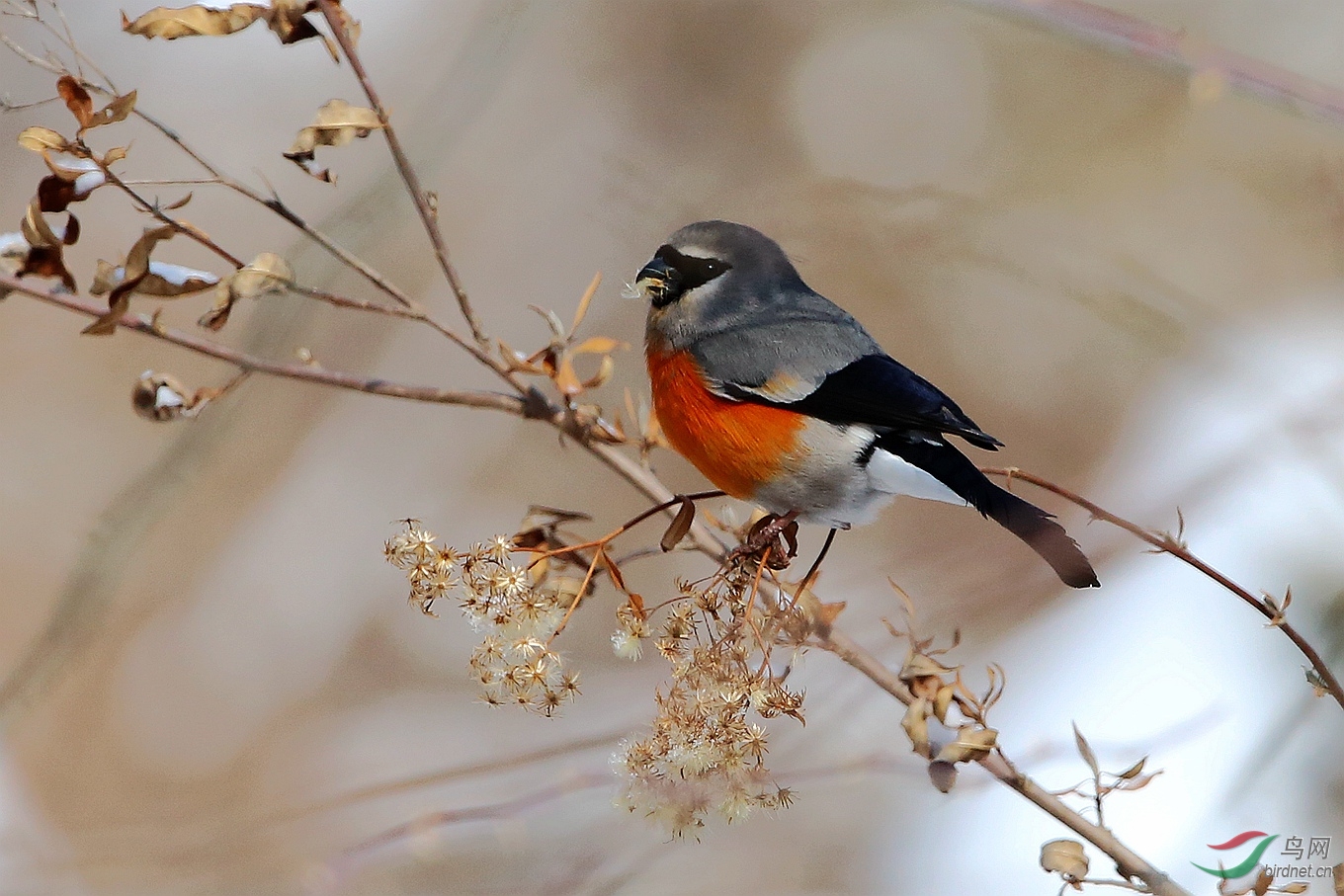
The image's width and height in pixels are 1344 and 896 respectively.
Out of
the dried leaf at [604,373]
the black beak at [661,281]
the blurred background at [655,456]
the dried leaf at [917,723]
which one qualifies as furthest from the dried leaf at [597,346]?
the blurred background at [655,456]

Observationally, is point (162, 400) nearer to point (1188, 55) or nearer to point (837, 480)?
point (837, 480)

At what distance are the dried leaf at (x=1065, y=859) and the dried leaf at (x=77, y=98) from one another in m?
0.94

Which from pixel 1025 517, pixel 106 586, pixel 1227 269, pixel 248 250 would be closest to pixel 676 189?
pixel 248 250

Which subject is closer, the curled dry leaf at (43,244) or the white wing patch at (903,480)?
the curled dry leaf at (43,244)

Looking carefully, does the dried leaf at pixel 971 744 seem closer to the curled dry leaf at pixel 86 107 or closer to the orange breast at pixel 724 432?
the orange breast at pixel 724 432

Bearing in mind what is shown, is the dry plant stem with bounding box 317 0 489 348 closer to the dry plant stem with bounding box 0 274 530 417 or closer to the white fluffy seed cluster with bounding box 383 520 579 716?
the dry plant stem with bounding box 0 274 530 417

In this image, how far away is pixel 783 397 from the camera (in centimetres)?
104

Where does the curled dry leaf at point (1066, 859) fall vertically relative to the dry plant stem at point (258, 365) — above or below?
below

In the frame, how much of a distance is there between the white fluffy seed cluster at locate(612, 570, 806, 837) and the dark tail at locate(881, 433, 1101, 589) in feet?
0.63

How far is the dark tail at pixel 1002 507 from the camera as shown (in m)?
0.78

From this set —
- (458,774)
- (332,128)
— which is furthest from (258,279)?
(458,774)

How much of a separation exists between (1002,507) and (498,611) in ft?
1.39

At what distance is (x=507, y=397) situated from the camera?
2.90ft

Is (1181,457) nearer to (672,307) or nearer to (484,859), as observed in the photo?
(672,307)
